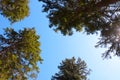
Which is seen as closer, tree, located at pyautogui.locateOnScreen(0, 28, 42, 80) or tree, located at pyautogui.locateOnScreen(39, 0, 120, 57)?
tree, located at pyautogui.locateOnScreen(39, 0, 120, 57)

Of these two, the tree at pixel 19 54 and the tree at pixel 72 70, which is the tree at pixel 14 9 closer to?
the tree at pixel 19 54

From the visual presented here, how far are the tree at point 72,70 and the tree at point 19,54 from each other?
585 centimetres

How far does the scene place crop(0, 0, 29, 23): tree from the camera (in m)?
26.8

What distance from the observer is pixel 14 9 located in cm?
2703

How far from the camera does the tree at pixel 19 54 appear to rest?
79.7 feet

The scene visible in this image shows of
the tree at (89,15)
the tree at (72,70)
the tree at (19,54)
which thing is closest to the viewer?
the tree at (89,15)

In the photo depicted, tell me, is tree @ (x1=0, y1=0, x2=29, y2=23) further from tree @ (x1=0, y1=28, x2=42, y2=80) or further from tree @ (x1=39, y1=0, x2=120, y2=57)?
tree @ (x1=39, y1=0, x2=120, y2=57)

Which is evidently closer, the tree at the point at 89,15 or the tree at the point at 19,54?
the tree at the point at 89,15

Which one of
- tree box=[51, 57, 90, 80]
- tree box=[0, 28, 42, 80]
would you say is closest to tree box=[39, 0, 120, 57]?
tree box=[0, 28, 42, 80]

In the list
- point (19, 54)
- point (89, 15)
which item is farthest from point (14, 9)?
point (89, 15)

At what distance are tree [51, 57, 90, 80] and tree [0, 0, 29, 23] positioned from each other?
7.95 meters

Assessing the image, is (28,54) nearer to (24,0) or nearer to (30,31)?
(30,31)

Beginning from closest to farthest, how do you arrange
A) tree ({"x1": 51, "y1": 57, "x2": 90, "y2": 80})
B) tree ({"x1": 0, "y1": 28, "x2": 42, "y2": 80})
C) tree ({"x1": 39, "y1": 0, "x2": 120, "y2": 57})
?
tree ({"x1": 39, "y1": 0, "x2": 120, "y2": 57})
tree ({"x1": 0, "y1": 28, "x2": 42, "y2": 80})
tree ({"x1": 51, "y1": 57, "x2": 90, "y2": 80})

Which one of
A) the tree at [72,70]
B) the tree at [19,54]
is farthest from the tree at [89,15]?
the tree at [72,70]
